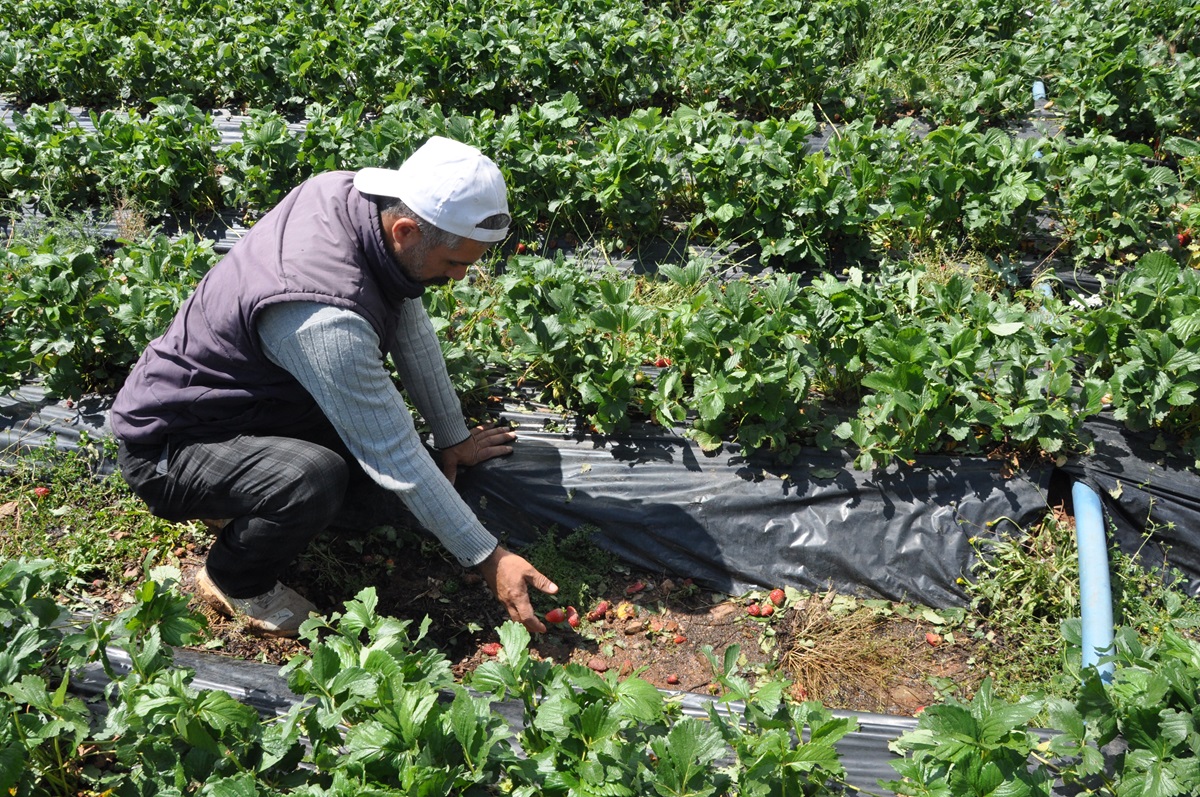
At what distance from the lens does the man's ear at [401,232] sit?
2.39 metres

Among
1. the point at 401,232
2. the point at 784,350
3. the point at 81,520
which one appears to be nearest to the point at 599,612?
the point at 784,350

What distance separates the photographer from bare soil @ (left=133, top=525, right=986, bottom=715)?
2838 millimetres

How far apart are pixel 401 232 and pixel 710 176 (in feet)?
6.56

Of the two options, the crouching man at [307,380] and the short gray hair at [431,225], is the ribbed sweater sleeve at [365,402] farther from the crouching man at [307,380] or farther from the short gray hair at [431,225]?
the short gray hair at [431,225]

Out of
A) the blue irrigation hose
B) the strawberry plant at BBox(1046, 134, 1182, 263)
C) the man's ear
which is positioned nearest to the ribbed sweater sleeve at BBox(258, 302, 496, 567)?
the man's ear

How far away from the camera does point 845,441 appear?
126 inches

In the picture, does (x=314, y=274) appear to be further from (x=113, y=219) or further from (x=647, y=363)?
(x=113, y=219)

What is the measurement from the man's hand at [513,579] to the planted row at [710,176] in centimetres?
194

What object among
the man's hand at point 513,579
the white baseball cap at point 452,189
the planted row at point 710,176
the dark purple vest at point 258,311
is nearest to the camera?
the white baseball cap at point 452,189

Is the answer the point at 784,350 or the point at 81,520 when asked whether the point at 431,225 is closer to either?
the point at 784,350

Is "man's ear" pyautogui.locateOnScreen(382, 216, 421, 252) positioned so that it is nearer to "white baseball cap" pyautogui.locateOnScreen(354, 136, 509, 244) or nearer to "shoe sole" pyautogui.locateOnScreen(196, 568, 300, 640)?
"white baseball cap" pyautogui.locateOnScreen(354, 136, 509, 244)

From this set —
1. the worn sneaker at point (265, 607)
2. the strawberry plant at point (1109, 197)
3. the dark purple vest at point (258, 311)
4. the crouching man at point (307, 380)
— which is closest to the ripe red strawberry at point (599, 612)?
the crouching man at point (307, 380)

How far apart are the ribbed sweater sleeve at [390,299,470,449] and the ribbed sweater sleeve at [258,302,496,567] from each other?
431 millimetres

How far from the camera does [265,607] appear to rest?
2885mm
